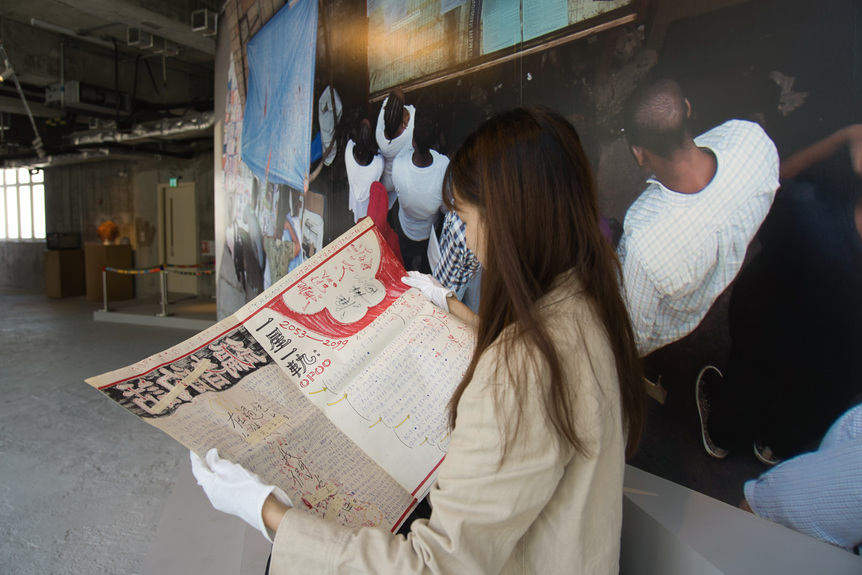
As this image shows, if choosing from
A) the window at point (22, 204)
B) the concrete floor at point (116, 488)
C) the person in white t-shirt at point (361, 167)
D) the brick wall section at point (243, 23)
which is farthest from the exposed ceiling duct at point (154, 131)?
the person in white t-shirt at point (361, 167)

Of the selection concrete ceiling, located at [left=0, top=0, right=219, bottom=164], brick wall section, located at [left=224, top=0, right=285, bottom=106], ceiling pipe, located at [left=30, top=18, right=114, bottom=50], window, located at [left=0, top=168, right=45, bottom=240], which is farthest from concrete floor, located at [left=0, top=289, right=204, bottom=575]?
window, located at [left=0, top=168, right=45, bottom=240]

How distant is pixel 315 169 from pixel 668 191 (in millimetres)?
2359

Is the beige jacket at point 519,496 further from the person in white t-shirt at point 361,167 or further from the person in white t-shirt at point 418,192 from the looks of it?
the person in white t-shirt at point 361,167

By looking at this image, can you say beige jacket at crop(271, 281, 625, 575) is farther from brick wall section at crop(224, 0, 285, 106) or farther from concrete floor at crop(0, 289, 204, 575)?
brick wall section at crop(224, 0, 285, 106)

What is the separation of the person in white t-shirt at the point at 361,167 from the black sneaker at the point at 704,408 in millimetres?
1740

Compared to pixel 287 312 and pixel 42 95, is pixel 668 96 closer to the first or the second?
A: pixel 287 312

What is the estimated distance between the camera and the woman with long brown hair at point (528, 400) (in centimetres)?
63

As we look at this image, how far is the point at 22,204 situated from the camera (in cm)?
1388

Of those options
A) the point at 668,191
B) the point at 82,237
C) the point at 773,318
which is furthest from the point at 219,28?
the point at 82,237

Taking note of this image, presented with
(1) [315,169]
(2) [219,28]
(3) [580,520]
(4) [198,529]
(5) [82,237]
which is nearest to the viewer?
(3) [580,520]

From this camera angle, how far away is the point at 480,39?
180 centimetres

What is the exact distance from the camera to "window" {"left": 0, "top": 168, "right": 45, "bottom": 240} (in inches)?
530

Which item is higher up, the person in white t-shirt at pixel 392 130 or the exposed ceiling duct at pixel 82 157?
the exposed ceiling duct at pixel 82 157

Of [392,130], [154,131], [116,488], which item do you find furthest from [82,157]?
[392,130]
